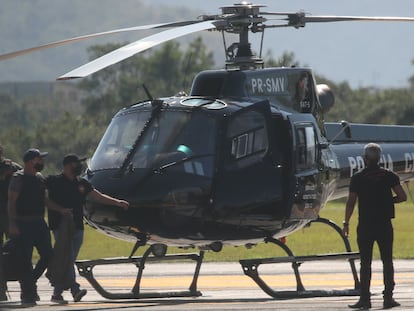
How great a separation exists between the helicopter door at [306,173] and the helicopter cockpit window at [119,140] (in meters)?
1.88

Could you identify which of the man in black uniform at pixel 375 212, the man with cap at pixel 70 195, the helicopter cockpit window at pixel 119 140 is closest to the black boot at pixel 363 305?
the man in black uniform at pixel 375 212

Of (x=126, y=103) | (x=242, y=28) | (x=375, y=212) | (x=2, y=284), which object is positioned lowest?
(x=126, y=103)

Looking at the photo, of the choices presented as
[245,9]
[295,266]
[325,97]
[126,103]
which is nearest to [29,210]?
[295,266]

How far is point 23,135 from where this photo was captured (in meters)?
67.2

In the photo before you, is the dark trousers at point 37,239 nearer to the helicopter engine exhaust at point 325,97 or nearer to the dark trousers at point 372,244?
the dark trousers at point 372,244

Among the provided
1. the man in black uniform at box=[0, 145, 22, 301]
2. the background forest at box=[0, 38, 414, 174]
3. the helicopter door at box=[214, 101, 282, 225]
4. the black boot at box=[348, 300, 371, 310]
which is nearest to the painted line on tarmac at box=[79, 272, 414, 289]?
the man in black uniform at box=[0, 145, 22, 301]

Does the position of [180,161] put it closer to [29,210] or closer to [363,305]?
[29,210]

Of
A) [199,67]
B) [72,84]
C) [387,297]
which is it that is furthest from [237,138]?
[72,84]

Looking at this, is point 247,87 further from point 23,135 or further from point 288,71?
point 23,135

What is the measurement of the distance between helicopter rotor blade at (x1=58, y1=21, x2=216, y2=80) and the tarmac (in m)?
2.44

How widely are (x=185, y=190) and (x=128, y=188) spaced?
61 cm

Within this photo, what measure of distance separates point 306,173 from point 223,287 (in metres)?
2.63

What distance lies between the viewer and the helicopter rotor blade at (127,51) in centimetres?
1240

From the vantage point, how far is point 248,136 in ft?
50.1
